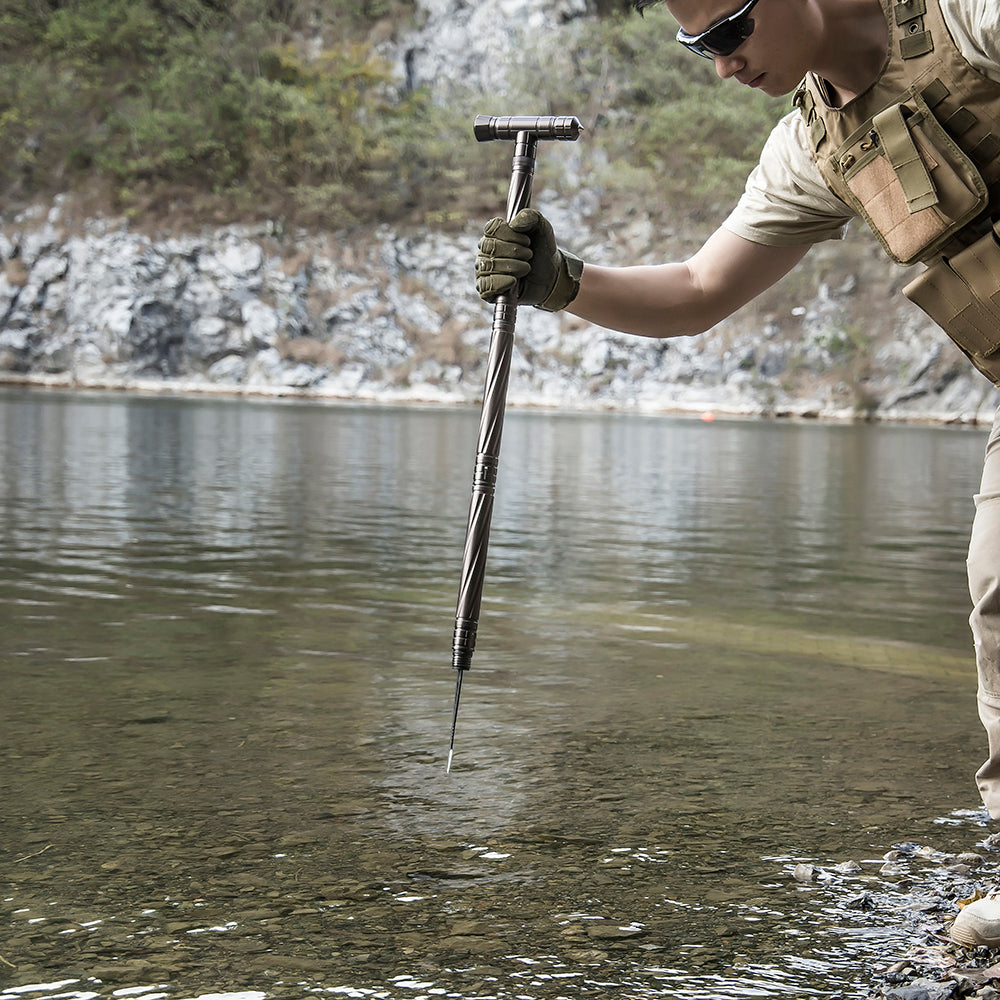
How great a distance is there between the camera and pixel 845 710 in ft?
13.7

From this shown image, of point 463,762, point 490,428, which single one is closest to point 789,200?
point 490,428

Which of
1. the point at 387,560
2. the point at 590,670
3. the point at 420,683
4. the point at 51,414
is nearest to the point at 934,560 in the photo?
the point at 387,560

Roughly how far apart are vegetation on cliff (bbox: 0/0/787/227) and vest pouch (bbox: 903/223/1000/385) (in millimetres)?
50493

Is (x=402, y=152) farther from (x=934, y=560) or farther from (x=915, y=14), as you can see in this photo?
(x=915, y=14)

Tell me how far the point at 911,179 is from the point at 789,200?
45cm

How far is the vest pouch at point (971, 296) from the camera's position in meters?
2.38

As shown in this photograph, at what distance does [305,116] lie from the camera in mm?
55406

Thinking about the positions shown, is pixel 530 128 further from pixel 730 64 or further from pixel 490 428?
pixel 730 64

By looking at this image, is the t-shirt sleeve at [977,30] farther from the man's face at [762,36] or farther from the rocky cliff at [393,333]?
the rocky cliff at [393,333]

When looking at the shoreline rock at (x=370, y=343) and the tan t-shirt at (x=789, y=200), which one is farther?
the shoreline rock at (x=370, y=343)

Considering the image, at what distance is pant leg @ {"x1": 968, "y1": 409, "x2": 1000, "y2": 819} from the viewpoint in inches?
92.8

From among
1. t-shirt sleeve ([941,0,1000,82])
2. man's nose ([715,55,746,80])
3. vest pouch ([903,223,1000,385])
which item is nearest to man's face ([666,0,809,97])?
man's nose ([715,55,746,80])

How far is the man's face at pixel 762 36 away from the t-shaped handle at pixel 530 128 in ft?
2.58

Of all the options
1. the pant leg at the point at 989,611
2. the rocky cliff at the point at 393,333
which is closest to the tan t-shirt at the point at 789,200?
the pant leg at the point at 989,611
